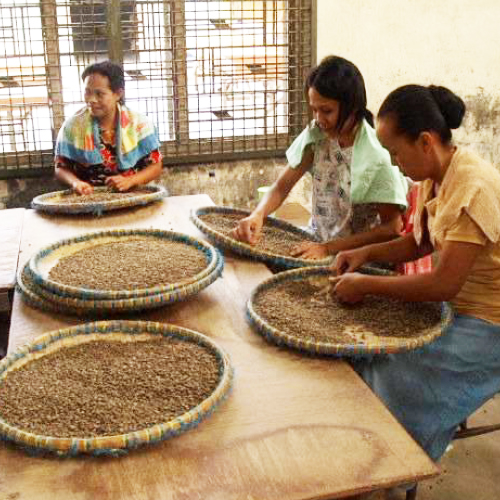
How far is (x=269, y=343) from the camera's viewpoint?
4.49ft

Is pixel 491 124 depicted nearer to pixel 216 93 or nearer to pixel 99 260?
pixel 216 93

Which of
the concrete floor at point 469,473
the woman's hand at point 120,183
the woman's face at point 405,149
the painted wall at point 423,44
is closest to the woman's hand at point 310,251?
the woman's face at point 405,149

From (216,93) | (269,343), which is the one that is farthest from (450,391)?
(216,93)

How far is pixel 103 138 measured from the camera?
2.99m

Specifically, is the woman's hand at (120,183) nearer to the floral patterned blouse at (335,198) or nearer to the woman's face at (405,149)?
the floral patterned blouse at (335,198)

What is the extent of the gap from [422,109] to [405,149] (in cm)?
10

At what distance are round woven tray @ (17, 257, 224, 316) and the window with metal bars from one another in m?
2.06

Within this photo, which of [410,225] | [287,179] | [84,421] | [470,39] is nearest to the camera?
[84,421]

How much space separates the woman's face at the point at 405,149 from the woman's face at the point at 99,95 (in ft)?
5.34

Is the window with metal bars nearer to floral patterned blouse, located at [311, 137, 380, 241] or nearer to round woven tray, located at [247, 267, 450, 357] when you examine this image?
floral patterned blouse, located at [311, 137, 380, 241]

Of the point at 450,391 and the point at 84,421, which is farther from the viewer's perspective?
the point at 450,391

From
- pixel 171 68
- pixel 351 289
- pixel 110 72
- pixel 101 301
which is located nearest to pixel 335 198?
pixel 351 289

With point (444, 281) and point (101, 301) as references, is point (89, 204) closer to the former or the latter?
point (101, 301)

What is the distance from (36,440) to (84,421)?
0.09 metres
